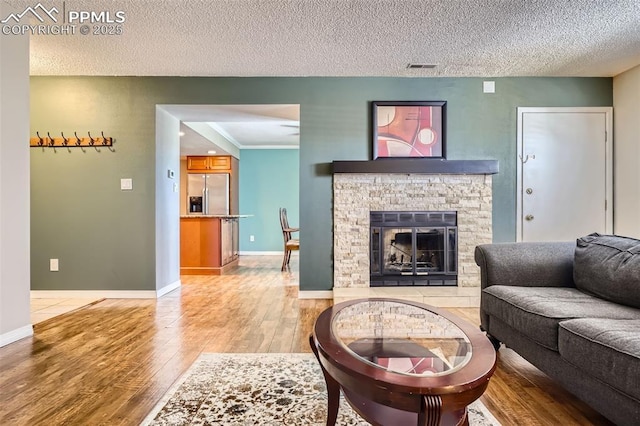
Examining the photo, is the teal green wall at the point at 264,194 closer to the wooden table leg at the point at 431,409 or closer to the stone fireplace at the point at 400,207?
the stone fireplace at the point at 400,207

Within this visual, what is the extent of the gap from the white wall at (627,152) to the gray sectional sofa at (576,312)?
2017 mm

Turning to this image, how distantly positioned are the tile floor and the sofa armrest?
145 inches

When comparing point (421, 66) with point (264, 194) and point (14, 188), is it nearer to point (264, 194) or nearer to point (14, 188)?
point (14, 188)

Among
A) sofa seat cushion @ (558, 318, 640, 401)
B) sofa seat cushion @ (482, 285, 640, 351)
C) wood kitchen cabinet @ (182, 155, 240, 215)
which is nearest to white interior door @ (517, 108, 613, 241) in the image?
sofa seat cushion @ (482, 285, 640, 351)

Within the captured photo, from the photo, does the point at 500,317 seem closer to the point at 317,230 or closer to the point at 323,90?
the point at 317,230

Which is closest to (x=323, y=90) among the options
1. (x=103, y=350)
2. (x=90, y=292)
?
(x=103, y=350)

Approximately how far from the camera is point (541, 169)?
391cm

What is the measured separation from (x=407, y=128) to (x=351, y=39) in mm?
1245

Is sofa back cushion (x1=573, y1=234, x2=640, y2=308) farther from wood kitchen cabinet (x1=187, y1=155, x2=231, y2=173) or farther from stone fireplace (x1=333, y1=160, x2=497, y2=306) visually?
wood kitchen cabinet (x1=187, y1=155, x2=231, y2=173)

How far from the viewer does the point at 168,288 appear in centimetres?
418

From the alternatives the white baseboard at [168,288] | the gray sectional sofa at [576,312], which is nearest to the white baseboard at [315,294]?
the white baseboard at [168,288]

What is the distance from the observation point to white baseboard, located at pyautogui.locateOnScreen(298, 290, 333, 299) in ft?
12.8

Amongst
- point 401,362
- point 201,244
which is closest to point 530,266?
point 401,362

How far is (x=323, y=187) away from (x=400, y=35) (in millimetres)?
1696
